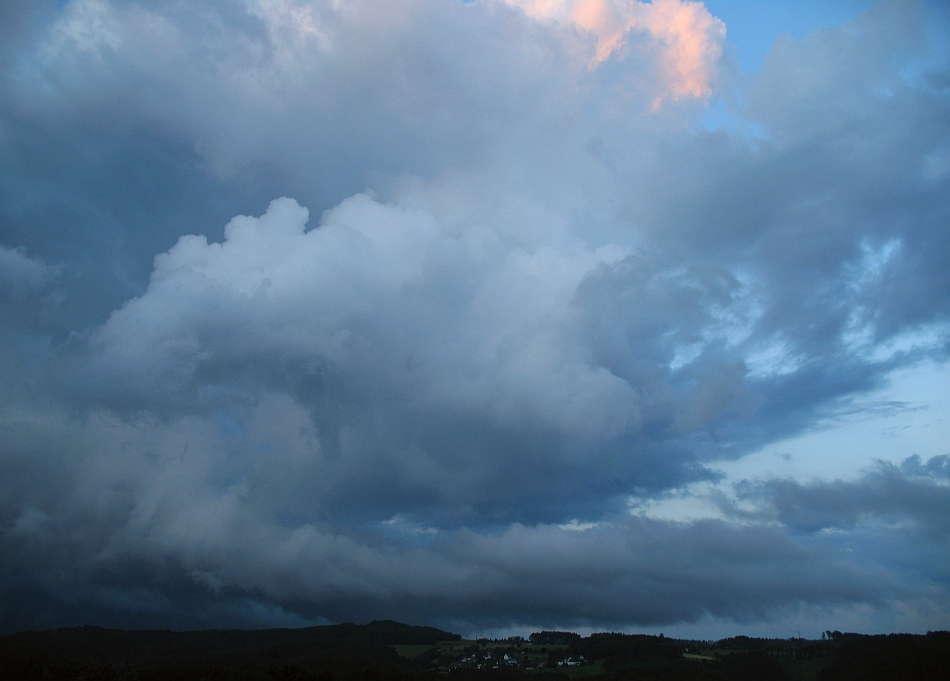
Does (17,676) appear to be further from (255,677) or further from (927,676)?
(927,676)

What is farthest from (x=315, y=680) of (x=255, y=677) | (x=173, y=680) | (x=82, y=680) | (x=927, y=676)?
(x=927, y=676)

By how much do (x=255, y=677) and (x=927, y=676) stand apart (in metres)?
202

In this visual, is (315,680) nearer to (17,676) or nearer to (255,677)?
(255,677)

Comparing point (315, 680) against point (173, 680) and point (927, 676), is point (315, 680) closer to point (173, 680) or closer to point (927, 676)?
point (173, 680)

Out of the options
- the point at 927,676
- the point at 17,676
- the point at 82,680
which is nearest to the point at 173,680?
the point at 82,680

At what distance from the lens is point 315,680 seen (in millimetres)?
199750

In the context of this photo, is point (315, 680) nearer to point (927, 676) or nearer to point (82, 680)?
point (82, 680)

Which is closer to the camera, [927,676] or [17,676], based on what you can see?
[17,676]

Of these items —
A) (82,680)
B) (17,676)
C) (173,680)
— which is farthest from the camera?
(173,680)

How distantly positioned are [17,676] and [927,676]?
256220 millimetres

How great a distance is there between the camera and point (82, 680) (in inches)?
7303

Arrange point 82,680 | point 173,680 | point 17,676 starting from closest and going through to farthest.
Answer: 1. point 17,676
2. point 82,680
3. point 173,680

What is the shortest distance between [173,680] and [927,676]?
227 meters

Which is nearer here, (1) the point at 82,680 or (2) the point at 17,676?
(2) the point at 17,676
